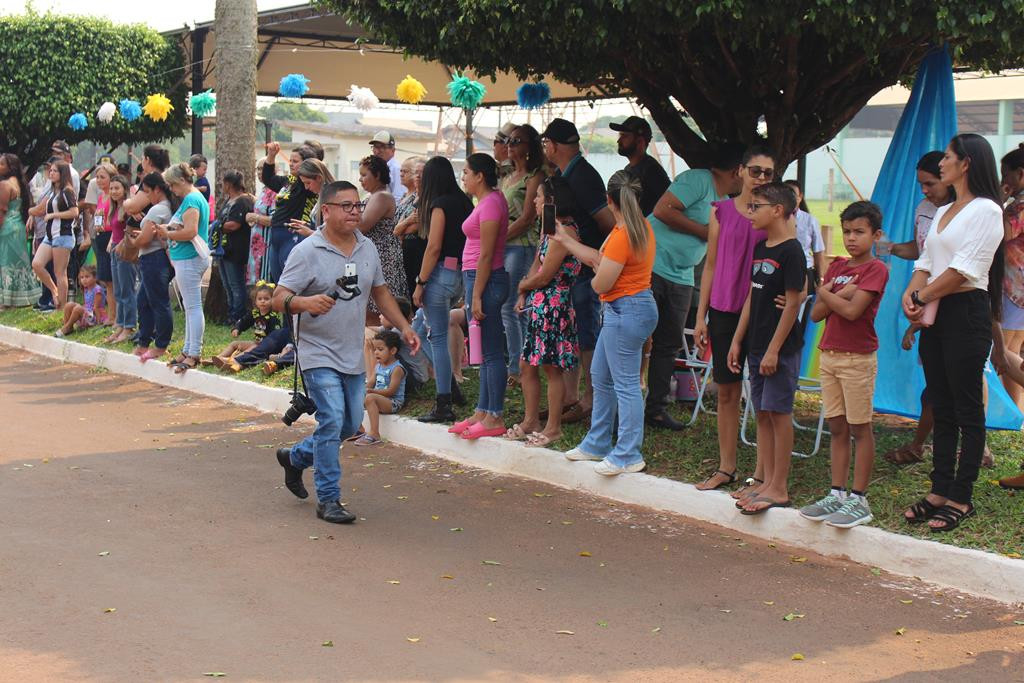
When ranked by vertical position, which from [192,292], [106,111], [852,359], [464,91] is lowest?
[192,292]

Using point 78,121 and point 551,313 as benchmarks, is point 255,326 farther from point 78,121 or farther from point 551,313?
point 78,121

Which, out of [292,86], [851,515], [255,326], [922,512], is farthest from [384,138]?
[292,86]

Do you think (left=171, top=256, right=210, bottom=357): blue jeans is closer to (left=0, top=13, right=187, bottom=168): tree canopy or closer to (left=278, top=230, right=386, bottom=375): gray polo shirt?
(left=278, top=230, right=386, bottom=375): gray polo shirt

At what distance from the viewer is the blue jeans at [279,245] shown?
12023mm

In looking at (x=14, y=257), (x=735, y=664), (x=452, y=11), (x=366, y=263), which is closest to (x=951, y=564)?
(x=735, y=664)

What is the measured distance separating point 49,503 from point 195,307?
473 centimetres

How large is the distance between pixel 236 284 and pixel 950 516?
30.6 ft

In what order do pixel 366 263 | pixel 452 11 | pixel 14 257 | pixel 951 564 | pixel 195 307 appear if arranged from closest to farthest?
pixel 951 564
pixel 366 263
pixel 452 11
pixel 195 307
pixel 14 257

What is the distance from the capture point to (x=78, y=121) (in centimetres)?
2191

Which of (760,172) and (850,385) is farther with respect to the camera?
(760,172)

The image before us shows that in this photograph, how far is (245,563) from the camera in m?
6.14

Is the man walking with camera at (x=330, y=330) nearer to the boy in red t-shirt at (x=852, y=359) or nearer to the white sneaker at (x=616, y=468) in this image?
the white sneaker at (x=616, y=468)

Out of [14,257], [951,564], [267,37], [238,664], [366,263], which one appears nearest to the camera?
[238,664]

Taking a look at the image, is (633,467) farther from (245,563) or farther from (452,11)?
(452,11)
